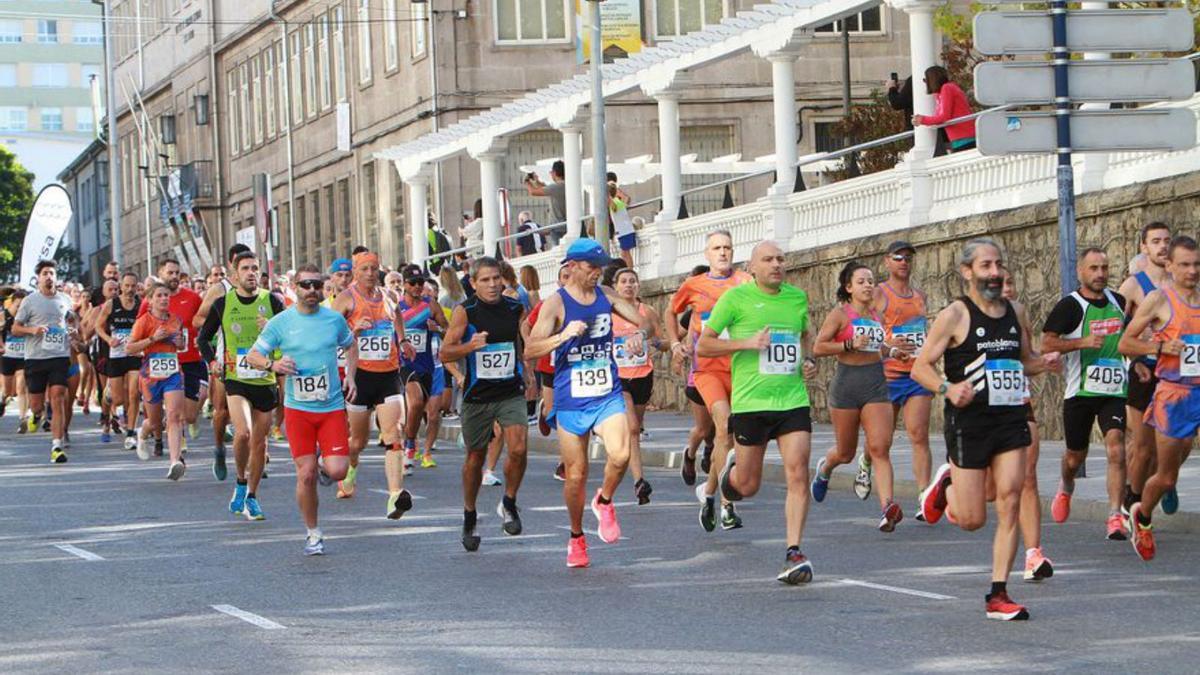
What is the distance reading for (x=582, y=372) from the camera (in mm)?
13469

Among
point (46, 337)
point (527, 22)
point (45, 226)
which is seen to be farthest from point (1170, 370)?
point (527, 22)

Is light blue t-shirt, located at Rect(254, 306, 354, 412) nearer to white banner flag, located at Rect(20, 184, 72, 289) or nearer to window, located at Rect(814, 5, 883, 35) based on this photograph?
white banner flag, located at Rect(20, 184, 72, 289)

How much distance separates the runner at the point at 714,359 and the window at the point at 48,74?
139m

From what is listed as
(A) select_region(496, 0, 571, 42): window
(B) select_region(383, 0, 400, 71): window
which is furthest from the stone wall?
(B) select_region(383, 0, 400, 71): window

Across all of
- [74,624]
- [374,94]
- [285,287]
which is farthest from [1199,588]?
[374,94]

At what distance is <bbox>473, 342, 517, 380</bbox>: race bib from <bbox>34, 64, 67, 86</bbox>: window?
464 feet

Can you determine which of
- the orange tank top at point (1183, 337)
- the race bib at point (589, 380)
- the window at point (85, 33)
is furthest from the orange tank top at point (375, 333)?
the window at point (85, 33)

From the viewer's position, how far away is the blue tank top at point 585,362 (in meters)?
13.5

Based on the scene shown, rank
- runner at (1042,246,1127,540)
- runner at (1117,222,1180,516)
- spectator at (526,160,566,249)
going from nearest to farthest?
1. runner at (1117,222,1180,516)
2. runner at (1042,246,1127,540)
3. spectator at (526,160,566,249)

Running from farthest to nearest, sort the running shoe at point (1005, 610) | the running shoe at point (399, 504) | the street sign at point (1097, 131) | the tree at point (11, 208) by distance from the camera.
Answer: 1. the tree at point (11, 208)
2. the street sign at point (1097, 131)
3. the running shoe at point (399, 504)
4. the running shoe at point (1005, 610)

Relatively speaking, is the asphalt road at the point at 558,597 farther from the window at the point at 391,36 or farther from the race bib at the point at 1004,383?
the window at the point at 391,36

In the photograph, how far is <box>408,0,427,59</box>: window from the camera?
49.4 meters

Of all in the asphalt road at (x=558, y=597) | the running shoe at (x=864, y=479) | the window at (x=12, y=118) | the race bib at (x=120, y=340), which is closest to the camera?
the asphalt road at (x=558, y=597)

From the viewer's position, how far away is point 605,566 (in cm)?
1327
